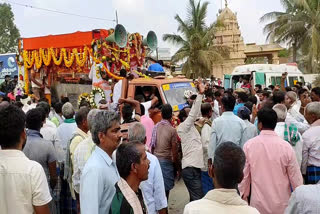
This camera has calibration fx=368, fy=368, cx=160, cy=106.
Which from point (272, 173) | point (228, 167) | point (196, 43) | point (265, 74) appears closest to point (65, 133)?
point (272, 173)

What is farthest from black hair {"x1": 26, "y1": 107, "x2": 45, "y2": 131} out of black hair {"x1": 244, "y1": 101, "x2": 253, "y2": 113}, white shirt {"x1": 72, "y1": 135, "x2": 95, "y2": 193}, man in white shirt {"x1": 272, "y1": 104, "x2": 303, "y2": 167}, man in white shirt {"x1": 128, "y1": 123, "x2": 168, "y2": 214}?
black hair {"x1": 244, "y1": 101, "x2": 253, "y2": 113}

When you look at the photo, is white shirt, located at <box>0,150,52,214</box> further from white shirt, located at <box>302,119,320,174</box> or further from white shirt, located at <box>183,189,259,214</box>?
white shirt, located at <box>302,119,320,174</box>

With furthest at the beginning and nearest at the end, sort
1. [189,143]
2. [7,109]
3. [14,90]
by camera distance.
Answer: [14,90], [189,143], [7,109]

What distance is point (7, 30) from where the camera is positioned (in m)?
49.7

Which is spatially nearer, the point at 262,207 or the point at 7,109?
the point at 7,109

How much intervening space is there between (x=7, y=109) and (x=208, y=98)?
17.5ft

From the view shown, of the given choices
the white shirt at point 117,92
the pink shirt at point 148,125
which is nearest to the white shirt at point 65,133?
the pink shirt at point 148,125

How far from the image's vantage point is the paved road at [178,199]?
618 cm

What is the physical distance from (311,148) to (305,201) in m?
2.18

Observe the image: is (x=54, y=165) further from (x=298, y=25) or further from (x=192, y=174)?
(x=298, y=25)

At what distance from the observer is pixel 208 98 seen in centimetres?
760

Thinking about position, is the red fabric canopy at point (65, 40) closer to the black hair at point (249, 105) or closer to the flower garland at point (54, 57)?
the flower garland at point (54, 57)

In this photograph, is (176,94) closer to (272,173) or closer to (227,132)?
(227,132)

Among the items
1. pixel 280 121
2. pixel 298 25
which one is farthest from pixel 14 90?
pixel 298 25
